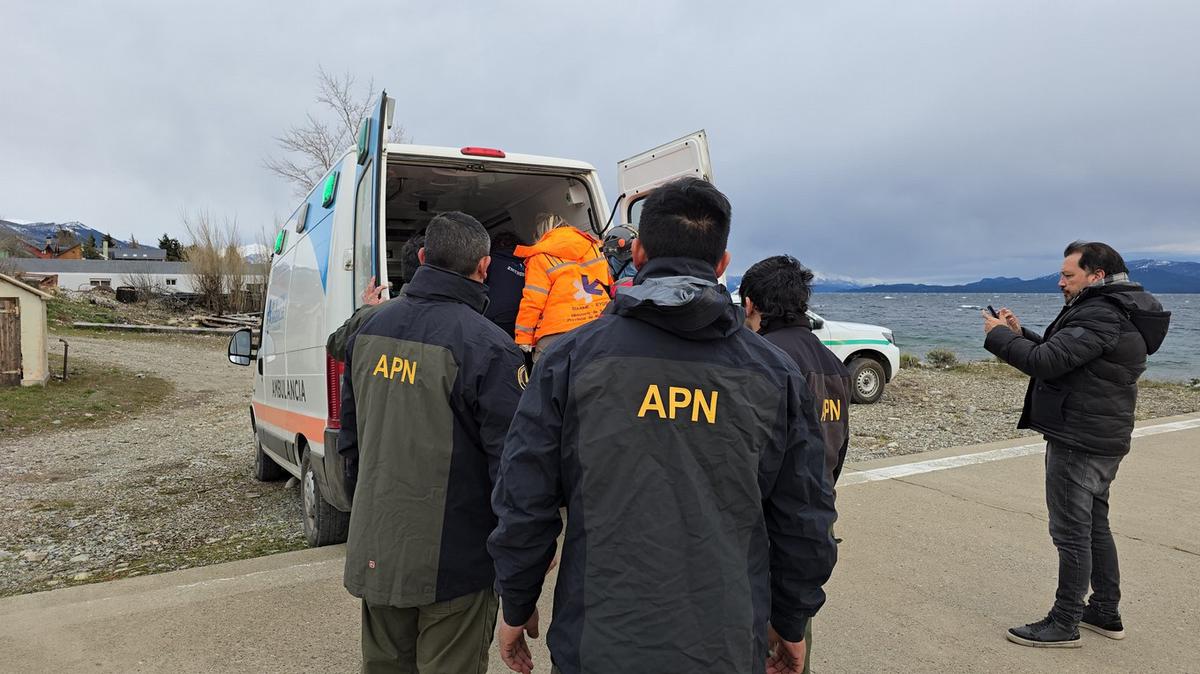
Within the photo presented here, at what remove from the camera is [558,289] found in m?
3.79

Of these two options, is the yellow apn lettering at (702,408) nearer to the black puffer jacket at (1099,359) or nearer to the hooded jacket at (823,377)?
the hooded jacket at (823,377)

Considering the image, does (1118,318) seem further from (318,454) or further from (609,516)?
(318,454)

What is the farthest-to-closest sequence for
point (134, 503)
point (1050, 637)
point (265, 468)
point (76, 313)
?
point (76, 313), point (265, 468), point (134, 503), point (1050, 637)

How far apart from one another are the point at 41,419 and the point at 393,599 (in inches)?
451

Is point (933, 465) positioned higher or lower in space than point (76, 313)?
lower

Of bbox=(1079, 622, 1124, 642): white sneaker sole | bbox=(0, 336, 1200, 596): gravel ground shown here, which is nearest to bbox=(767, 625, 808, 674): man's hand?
bbox=(1079, 622, 1124, 642): white sneaker sole

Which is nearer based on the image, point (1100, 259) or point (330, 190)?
point (1100, 259)

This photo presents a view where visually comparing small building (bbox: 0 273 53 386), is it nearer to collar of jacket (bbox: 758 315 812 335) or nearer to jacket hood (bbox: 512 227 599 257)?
jacket hood (bbox: 512 227 599 257)

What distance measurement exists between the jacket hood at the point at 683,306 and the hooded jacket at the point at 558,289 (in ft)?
6.78

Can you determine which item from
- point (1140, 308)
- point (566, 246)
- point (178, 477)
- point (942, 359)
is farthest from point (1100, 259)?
point (942, 359)

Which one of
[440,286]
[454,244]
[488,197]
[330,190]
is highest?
[488,197]

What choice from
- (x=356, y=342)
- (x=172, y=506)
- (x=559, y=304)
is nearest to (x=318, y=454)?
(x=559, y=304)

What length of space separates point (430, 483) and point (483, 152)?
8.55 ft

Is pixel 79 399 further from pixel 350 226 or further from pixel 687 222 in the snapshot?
pixel 687 222
